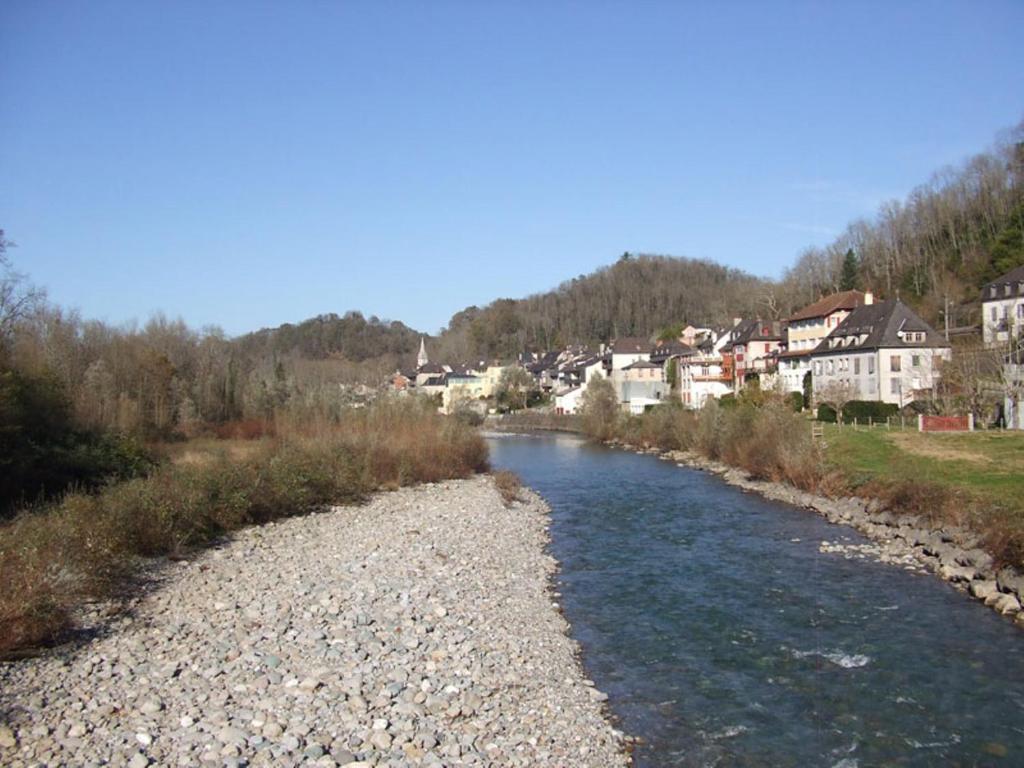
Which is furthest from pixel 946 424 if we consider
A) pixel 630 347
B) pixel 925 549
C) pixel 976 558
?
pixel 630 347

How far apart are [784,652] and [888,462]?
62.7ft

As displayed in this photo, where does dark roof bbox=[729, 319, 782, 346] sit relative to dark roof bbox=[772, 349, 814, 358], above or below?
above

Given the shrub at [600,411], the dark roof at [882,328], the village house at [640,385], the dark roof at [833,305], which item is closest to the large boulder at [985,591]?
the dark roof at [882,328]

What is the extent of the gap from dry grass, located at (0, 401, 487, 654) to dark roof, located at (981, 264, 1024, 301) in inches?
1569

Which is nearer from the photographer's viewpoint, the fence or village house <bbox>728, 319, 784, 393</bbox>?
the fence

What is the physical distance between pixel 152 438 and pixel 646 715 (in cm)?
3114

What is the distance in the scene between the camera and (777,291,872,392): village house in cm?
6328

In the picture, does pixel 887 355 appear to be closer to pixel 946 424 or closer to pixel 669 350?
pixel 946 424

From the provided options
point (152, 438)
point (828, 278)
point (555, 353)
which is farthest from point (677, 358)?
point (152, 438)

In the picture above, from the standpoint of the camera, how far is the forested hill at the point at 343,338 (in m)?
142

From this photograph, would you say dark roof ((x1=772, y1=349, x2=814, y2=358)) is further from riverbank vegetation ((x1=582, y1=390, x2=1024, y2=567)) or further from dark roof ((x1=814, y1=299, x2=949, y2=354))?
riverbank vegetation ((x1=582, y1=390, x2=1024, y2=567))

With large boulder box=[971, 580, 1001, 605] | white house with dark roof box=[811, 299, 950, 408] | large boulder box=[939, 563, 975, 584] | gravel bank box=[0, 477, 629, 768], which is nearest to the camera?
gravel bank box=[0, 477, 629, 768]

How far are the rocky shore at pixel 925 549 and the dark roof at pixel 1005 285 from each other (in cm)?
3515

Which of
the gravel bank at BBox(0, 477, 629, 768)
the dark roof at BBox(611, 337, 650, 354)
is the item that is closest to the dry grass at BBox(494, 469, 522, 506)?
the gravel bank at BBox(0, 477, 629, 768)
